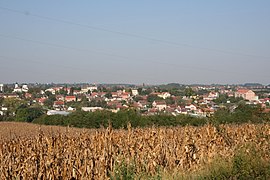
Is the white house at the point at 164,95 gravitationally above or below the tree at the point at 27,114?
above

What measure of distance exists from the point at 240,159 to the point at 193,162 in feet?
13.3

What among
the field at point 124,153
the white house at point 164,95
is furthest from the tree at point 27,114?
the field at point 124,153

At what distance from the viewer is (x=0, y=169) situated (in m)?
11.0

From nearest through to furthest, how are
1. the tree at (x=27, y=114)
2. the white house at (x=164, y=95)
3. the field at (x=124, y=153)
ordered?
the field at (x=124, y=153) < the tree at (x=27, y=114) < the white house at (x=164, y=95)

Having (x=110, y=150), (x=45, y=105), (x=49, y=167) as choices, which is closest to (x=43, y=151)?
(x=49, y=167)

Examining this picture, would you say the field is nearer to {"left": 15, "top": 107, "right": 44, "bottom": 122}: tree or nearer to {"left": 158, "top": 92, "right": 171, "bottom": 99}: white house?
{"left": 15, "top": 107, "right": 44, "bottom": 122}: tree

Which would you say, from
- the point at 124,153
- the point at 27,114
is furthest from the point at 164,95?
the point at 124,153

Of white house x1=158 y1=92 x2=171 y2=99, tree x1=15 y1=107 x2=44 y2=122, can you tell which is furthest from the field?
white house x1=158 y1=92 x2=171 y2=99

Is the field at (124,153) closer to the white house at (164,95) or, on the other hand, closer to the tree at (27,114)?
the tree at (27,114)

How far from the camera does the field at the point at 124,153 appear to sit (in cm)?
1132

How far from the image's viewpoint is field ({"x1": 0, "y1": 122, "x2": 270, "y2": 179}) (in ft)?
37.1

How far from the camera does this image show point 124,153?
48.2 ft

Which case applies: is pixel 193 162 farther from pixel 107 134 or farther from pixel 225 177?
pixel 225 177

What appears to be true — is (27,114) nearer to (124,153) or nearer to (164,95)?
(164,95)
